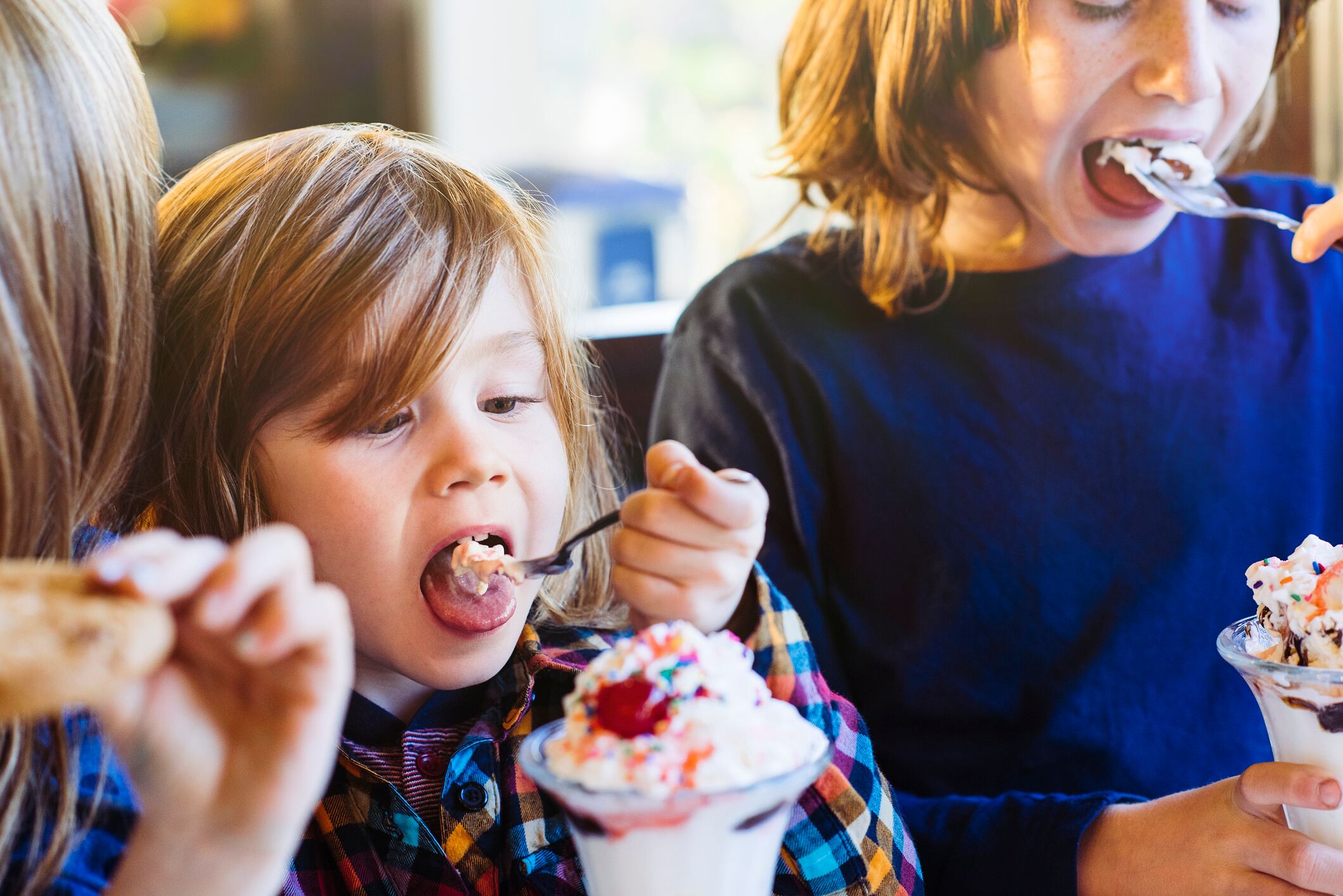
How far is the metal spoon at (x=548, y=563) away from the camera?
902mm

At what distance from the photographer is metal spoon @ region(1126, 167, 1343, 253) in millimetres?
1174

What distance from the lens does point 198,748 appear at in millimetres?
640

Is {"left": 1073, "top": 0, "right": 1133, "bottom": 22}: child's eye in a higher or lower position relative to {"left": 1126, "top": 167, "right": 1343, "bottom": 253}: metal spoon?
higher

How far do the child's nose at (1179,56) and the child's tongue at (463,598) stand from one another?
0.77 metres

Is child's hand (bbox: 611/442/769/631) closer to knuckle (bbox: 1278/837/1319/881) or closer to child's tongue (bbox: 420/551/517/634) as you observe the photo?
child's tongue (bbox: 420/551/517/634)

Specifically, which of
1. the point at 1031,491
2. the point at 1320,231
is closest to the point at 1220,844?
the point at 1031,491

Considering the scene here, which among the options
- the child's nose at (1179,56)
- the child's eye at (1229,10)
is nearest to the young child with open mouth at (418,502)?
the child's nose at (1179,56)

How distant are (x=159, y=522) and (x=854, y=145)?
87 cm


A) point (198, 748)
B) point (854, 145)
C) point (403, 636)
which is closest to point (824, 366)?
point (854, 145)

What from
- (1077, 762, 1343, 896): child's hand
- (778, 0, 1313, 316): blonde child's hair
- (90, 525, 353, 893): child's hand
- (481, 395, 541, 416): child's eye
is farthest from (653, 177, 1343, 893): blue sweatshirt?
(90, 525, 353, 893): child's hand

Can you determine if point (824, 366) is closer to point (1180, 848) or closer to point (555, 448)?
point (555, 448)

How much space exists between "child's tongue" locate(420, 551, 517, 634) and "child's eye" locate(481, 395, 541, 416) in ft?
0.45

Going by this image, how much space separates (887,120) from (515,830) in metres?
0.84

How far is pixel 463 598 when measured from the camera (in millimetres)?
982
